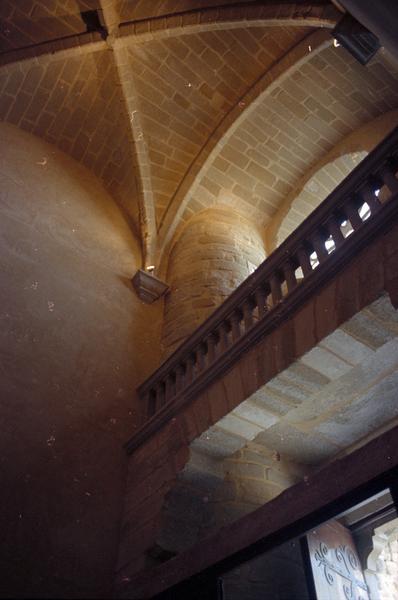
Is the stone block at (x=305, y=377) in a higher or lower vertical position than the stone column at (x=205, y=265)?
lower

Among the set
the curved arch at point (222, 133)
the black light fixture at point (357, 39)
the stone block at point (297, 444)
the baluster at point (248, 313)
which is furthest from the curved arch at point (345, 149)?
the stone block at point (297, 444)

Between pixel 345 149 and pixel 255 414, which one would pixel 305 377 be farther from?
pixel 345 149

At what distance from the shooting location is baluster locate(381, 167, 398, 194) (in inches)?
154

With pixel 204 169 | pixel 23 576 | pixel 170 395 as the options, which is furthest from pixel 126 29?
pixel 23 576

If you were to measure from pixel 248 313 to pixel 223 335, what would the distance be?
361mm

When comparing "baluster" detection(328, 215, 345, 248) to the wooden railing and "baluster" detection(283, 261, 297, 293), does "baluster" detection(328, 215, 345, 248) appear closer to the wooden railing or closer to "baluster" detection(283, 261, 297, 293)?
the wooden railing

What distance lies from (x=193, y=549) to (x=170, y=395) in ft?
7.97

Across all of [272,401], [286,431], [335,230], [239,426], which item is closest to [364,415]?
[286,431]

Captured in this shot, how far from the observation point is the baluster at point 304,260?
440 cm

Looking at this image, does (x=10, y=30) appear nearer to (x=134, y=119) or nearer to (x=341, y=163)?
(x=134, y=119)

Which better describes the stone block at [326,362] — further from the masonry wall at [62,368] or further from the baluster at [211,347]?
the masonry wall at [62,368]

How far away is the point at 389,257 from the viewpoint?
3.59m

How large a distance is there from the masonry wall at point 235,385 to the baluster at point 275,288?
0.36 m

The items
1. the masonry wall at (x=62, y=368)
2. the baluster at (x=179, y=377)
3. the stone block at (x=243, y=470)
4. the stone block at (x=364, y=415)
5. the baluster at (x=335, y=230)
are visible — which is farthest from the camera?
the baluster at (x=179, y=377)
